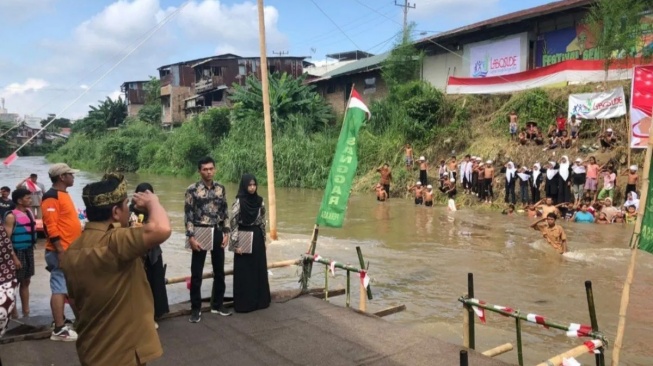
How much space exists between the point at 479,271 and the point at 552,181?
8037mm

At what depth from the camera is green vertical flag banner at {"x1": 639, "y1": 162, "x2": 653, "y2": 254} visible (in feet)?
13.1

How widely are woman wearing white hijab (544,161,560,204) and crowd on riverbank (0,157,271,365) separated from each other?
13.1m

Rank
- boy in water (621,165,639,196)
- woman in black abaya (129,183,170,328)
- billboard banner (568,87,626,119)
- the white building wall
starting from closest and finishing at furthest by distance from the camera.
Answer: woman in black abaya (129,183,170,328) < boy in water (621,165,639,196) < billboard banner (568,87,626,119) < the white building wall

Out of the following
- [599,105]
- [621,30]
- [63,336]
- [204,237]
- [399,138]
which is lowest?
[63,336]

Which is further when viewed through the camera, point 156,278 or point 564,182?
point 564,182

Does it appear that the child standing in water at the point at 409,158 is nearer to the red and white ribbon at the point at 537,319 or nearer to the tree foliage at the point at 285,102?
the tree foliage at the point at 285,102

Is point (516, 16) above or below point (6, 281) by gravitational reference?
above

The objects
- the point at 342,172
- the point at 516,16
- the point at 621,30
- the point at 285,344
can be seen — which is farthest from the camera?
the point at 516,16

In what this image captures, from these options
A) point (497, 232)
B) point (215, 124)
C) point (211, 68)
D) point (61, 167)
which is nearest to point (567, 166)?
point (497, 232)

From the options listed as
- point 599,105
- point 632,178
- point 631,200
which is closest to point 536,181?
point 632,178

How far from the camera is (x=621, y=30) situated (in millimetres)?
17328

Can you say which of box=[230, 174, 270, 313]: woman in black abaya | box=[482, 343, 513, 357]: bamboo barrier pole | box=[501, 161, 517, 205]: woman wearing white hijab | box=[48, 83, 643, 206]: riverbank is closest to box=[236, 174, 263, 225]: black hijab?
box=[230, 174, 270, 313]: woman in black abaya

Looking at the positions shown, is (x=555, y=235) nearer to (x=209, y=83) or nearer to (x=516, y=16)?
(x=516, y=16)

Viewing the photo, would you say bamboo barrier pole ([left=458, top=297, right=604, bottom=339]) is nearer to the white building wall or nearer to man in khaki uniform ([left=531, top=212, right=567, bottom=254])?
man in khaki uniform ([left=531, top=212, right=567, bottom=254])
